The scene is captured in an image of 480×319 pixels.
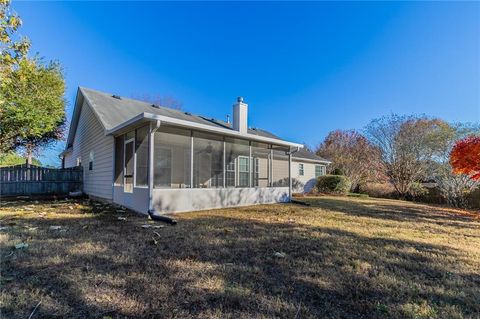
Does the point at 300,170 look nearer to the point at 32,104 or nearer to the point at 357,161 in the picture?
the point at 357,161

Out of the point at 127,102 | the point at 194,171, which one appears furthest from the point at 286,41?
the point at 194,171

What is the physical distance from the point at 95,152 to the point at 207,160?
5.58 m

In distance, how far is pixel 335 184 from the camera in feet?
55.6

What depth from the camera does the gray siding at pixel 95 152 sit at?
9.41 metres


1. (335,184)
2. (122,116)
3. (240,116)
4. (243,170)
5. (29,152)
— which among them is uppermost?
(240,116)

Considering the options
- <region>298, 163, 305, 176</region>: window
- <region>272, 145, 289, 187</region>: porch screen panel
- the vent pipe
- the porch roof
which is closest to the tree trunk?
the porch roof

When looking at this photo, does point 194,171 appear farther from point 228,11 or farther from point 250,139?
point 228,11

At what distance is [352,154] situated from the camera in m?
22.3

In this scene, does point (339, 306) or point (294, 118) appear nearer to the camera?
point (339, 306)

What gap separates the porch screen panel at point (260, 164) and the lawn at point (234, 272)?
5007 mm

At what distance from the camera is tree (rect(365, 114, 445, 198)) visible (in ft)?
54.5

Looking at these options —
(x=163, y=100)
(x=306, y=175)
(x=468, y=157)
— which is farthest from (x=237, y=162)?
(x=163, y=100)

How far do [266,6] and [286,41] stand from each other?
3.34 m

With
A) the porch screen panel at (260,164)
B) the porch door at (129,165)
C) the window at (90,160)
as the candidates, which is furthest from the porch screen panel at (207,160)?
the window at (90,160)
